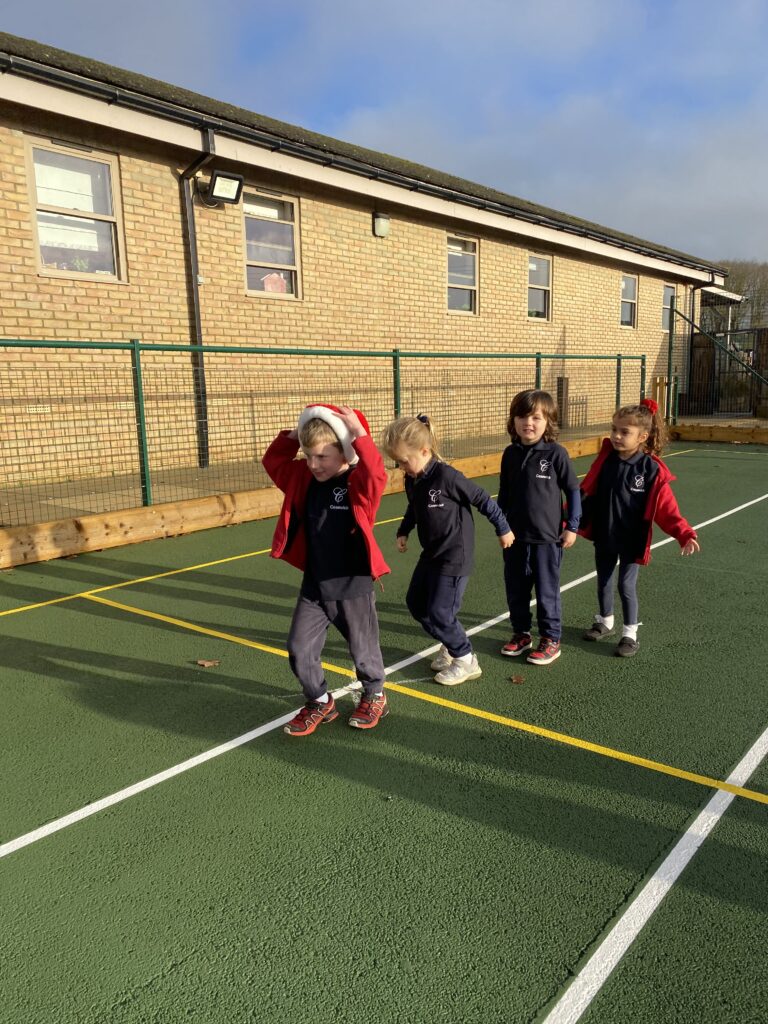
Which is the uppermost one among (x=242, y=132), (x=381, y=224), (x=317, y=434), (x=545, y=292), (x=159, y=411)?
(x=242, y=132)

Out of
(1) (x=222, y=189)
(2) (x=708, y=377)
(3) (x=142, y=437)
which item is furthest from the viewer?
(2) (x=708, y=377)

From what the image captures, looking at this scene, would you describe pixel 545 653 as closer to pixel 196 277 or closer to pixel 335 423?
pixel 335 423

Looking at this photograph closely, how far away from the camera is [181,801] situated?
3055 millimetres

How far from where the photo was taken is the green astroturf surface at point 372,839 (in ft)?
6.85

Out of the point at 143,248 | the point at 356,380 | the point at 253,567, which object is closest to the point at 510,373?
the point at 356,380

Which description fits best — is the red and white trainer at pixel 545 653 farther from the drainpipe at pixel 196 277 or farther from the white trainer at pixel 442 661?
the drainpipe at pixel 196 277

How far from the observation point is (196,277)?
35.7ft

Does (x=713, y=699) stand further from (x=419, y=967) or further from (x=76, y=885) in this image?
(x=76, y=885)

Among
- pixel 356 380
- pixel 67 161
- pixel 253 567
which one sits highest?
pixel 67 161

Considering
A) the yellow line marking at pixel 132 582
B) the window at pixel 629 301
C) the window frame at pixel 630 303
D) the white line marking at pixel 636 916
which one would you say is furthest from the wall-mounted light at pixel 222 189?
the window at pixel 629 301

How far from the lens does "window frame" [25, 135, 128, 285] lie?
9.27m

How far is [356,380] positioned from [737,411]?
1627cm

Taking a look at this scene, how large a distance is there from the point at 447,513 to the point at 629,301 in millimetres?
20037

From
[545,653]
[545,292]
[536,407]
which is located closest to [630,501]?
[536,407]
